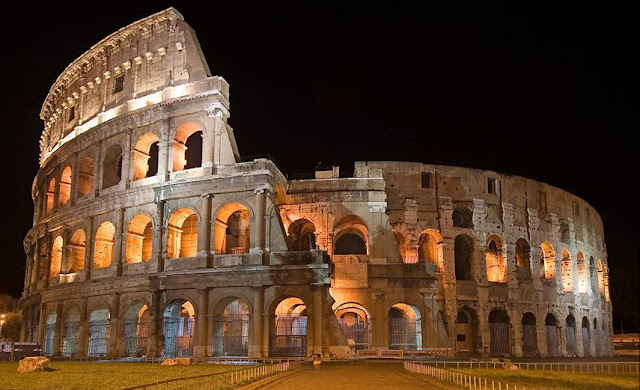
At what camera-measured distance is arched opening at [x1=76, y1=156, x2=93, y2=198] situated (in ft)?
115

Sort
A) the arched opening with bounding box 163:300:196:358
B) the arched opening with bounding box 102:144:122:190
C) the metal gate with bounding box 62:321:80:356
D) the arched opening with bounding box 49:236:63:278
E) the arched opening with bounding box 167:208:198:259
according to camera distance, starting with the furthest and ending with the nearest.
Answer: the arched opening with bounding box 49:236:63:278
the arched opening with bounding box 102:144:122:190
the metal gate with bounding box 62:321:80:356
the arched opening with bounding box 167:208:198:259
the arched opening with bounding box 163:300:196:358

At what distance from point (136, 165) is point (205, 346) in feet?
33.6

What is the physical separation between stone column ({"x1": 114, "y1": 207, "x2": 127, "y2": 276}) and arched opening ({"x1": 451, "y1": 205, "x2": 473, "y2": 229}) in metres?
18.3

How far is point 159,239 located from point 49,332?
10553 millimetres

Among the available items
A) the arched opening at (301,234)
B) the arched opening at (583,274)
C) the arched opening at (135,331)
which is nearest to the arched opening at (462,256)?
the arched opening at (301,234)

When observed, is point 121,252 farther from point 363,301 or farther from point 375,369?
point 375,369

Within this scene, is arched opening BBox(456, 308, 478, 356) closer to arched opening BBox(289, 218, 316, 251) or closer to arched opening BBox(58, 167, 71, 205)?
arched opening BBox(289, 218, 316, 251)

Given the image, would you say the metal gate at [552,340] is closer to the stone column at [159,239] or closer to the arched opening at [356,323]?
the arched opening at [356,323]

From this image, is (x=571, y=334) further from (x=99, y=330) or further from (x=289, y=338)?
(x=99, y=330)

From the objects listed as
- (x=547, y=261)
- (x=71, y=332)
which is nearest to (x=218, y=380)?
(x=71, y=332)

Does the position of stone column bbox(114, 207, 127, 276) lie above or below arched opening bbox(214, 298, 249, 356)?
above

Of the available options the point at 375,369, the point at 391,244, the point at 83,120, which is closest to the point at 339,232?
the point at 391,244

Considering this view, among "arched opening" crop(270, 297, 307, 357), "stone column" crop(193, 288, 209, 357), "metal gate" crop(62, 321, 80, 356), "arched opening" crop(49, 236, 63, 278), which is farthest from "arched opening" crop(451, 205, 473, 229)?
"arched opening" crop(49, 236, 63, 278)

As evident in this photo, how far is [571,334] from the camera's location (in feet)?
134
